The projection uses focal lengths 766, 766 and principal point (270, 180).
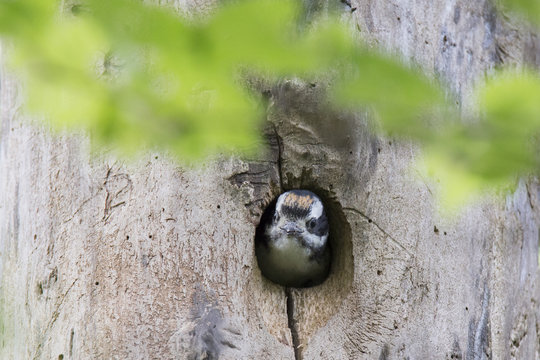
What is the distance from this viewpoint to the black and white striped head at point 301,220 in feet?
13.3

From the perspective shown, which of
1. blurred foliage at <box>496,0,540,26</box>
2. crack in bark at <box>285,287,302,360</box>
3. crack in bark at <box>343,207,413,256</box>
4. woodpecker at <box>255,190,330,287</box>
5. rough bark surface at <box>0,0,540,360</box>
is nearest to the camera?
blurred foliage at <box>496,0,540,26</box>

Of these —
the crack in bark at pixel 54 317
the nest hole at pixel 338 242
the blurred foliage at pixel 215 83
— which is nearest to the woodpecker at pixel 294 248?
the nest hole at pixel 338 242

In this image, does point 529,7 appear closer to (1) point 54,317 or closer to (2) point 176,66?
(2) point 176,66

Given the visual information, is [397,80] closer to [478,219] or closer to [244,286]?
[244,286]

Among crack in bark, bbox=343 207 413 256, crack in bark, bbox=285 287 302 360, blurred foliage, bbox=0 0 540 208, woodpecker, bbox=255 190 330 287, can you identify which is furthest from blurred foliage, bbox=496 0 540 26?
woodpecker, bbox=255 190 330 287

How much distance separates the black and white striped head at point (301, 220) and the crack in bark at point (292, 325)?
662 mm

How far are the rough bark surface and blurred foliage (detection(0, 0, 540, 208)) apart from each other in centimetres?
74

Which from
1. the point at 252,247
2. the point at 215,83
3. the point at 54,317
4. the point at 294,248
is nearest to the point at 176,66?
the point at 215,83

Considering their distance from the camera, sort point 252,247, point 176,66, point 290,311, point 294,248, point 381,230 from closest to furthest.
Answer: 1. point 176,66
2. point 252,247
3. point 381,230
4. point 290,311
5. point 294,248

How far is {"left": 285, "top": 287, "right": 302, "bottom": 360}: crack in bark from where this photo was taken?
121 inches

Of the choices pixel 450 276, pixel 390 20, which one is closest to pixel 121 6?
pixel 390 20

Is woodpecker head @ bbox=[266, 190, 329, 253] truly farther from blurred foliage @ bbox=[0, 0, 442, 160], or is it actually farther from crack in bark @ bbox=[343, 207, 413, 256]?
blurred foliage @ bbox=[0, 0, 442, 160]

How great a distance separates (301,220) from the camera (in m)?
4.34

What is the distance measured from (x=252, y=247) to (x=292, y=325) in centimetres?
42
